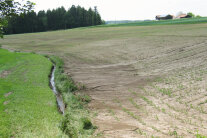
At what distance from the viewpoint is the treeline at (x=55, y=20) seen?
98062 mm

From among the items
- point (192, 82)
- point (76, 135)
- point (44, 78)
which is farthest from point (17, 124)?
point (192, 82)

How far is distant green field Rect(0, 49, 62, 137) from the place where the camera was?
326 inches

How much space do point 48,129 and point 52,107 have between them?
2.42 meters

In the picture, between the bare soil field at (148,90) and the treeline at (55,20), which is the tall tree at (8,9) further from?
the treeline at (55,20)

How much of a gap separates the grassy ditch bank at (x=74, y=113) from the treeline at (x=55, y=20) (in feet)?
290

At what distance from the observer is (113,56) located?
949 inches

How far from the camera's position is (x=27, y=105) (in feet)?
35.2

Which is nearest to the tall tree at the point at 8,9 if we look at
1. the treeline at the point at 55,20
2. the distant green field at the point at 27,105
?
the distant green field at the point at 27,105

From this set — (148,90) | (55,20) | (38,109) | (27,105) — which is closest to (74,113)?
(38,109)

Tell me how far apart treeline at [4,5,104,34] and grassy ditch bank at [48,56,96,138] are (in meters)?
88.2

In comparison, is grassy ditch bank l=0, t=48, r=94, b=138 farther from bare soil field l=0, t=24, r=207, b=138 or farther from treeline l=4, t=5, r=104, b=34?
treeline l=4, t=5, r=104, b=34

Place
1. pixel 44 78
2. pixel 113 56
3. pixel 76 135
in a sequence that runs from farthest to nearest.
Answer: pixel 113 56, pixel 44 78, pixel 76 135

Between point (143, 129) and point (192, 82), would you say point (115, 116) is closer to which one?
point (143, 129)

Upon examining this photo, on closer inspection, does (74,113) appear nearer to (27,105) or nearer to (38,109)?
(38,109)
